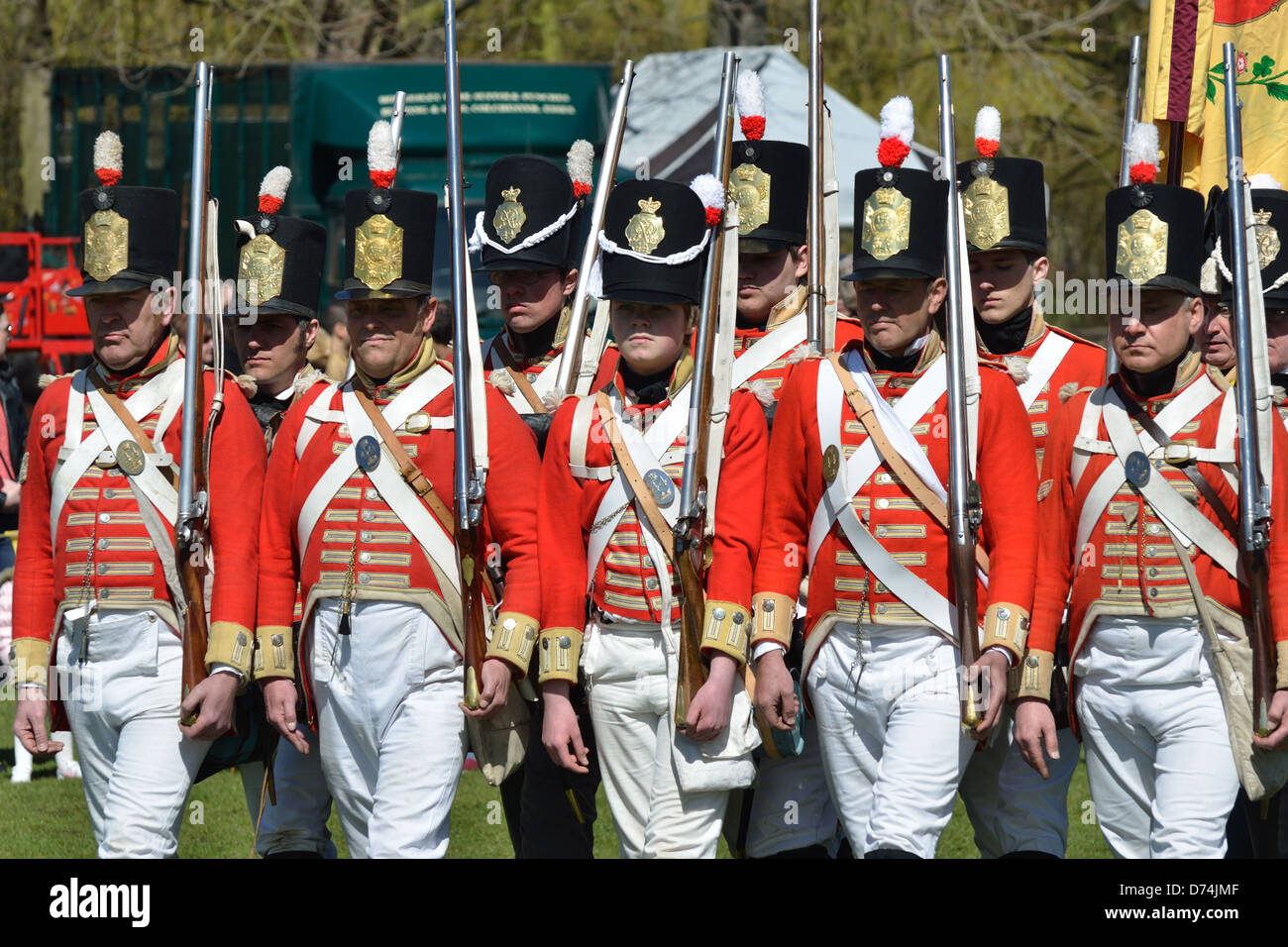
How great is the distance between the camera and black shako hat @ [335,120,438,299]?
18.3ft

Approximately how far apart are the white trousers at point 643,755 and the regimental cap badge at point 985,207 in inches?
76.8

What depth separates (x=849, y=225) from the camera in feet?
48.1

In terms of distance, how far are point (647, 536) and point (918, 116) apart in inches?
597

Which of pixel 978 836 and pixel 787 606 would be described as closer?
pixel 787 606

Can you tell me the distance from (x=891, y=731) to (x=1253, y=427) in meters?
1.22

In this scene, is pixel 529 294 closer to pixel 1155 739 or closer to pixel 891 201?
pixel 891 201

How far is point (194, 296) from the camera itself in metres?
5.53

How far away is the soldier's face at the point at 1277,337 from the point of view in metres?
6.07

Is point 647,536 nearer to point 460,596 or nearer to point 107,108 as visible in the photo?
point 460,596

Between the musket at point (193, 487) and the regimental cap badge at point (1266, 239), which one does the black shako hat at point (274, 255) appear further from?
the regimental cap badge at point (1266, 239)

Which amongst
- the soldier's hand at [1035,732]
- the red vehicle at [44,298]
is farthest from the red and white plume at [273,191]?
the red vehicle at [44,298]
